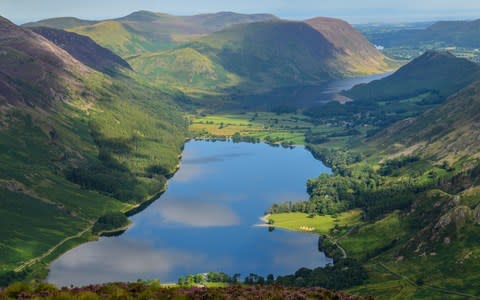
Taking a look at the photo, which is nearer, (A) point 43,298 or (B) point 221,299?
(A) point 43,298

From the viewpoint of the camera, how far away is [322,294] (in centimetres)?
11488

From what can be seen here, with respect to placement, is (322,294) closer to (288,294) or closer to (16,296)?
(288,294)

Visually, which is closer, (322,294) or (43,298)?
(43,298)

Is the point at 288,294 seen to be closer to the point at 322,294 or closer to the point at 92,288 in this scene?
the point at 322,294

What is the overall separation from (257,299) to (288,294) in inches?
218

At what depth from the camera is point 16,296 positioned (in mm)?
104000

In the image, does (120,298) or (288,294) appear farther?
(288,294)

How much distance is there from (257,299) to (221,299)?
17.7ft

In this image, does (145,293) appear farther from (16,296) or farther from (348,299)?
(348,299)

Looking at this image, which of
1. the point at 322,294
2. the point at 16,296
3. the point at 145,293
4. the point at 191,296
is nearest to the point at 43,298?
the point at 16,296

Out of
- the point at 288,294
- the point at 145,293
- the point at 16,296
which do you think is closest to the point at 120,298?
the point at 145,293

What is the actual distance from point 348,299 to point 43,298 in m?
45.5

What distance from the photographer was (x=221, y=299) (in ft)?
359

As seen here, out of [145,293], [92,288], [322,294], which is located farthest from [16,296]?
[322,294]
